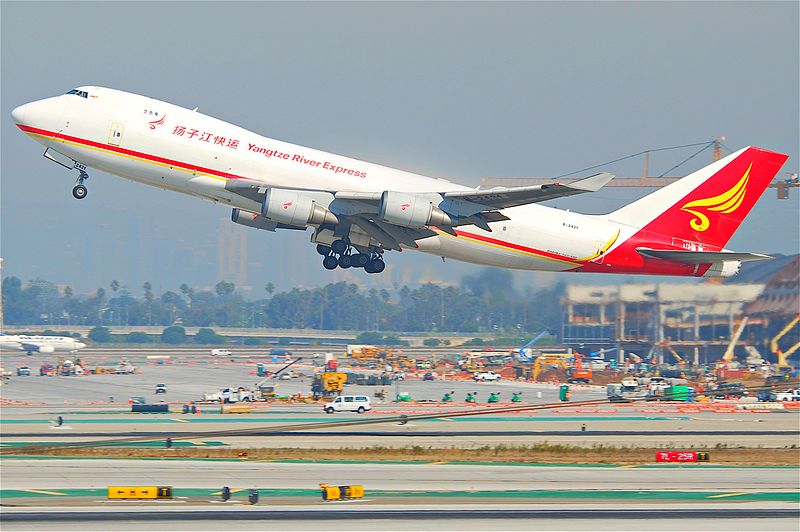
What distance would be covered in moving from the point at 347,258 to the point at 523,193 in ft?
27.7

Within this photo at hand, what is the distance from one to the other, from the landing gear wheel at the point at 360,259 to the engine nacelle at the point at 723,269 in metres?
14.0

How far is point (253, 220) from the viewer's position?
140ft

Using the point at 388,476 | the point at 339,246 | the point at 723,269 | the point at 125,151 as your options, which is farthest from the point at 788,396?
the point at 125,151

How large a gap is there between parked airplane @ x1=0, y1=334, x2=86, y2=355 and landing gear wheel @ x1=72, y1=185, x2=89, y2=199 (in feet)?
235

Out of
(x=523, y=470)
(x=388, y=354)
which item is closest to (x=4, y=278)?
(x=388, y=354)

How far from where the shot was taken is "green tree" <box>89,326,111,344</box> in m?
125

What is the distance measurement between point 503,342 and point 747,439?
815 inches

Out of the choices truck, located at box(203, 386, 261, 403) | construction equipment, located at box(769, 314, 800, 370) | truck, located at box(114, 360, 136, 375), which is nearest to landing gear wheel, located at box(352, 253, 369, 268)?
construction equipment, located at box(769, 314, 800, 370)

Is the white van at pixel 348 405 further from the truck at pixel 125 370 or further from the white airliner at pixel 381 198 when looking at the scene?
the truck at pixel 125 370

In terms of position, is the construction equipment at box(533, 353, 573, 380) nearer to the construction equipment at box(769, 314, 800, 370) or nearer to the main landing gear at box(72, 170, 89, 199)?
the construction equipment at box(769, 314, 800, 370)

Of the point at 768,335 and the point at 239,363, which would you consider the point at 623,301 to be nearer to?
the point at 768,335

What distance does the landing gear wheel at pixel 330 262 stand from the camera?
145 ft

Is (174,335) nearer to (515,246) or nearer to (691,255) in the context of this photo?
Result: (515,246)

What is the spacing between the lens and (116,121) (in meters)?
39.8
